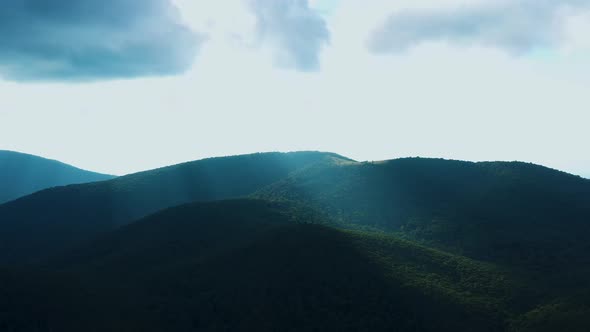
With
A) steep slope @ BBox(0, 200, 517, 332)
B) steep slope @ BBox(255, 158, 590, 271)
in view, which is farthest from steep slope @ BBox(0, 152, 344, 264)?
steep slope @ BBox(0, 200, 517, 332)

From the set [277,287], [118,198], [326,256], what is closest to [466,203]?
[326,256]

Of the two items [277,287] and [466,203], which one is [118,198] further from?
[466,203]

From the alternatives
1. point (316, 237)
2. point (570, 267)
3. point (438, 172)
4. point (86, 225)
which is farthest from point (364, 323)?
point (86, 225)

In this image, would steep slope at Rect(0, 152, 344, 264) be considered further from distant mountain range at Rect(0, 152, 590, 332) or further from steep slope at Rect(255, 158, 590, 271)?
steep slope at Rect(255, 158, 590, 271)

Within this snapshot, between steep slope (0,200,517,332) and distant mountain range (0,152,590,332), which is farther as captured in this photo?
distant mountain range (0,152,590,332)

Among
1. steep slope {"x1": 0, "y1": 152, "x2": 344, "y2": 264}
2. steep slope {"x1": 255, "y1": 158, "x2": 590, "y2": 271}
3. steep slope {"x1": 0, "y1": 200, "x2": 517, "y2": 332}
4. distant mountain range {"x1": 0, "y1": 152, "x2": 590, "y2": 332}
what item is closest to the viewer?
steep slope {"x1": 0, "y1": 200, "x2": 517, "y2": 332}
